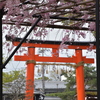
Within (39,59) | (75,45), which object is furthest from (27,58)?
(75,45)

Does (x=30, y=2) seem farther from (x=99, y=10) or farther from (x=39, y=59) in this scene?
(x=39, y=59)

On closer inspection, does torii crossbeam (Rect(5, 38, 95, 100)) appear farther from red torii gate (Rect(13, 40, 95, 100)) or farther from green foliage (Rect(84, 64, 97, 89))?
green foliage (Rect(84, 64, 97, 89))

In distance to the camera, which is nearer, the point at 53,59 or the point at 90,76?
the point at 53,59

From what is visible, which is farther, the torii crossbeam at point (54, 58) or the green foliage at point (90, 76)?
the green foliage at point (90, 76)

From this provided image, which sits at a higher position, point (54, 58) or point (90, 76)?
point (54, 58)

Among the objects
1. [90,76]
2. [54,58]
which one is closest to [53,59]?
[54,58]

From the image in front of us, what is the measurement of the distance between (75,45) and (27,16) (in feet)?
17.6

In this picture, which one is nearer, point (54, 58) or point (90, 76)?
point (54, 58)

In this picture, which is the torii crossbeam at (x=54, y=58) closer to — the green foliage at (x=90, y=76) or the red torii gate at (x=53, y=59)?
the red torii gate at (x=53, y=59)

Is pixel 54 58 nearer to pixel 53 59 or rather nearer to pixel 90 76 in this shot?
pixel 53 59

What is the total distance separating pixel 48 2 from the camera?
8.98 feet

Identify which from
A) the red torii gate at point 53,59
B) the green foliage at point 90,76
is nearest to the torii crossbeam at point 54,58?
the red torii gate at point 53,59

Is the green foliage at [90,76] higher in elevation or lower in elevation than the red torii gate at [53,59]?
lower

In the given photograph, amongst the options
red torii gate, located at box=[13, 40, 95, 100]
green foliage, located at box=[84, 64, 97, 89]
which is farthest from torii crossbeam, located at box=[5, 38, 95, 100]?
green foliage, located at box=[84, 64, 97, 89]
